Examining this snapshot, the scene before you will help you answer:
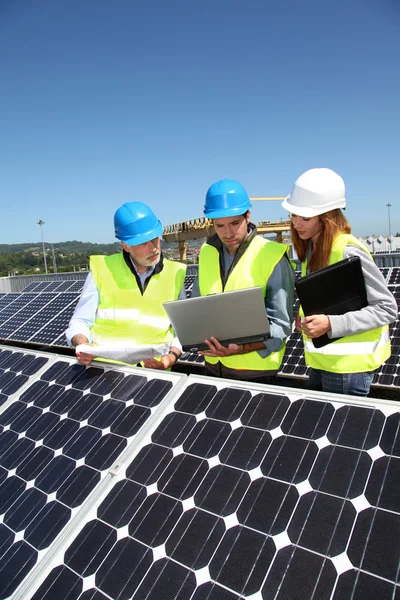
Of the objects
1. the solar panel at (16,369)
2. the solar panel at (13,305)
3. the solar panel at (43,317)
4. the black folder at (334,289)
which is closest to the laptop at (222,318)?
the black folder at (334,289)

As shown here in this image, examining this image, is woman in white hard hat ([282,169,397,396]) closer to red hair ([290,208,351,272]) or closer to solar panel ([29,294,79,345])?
red hair ([290,208,351,272])

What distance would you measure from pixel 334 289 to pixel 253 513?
55.7 inches

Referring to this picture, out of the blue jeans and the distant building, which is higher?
the blue jeans

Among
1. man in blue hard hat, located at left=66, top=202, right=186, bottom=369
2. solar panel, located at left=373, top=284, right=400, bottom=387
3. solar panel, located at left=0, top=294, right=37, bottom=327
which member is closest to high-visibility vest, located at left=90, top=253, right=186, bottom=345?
man in blue hard hat, located at left=66, top=202, right=186, bottom=369

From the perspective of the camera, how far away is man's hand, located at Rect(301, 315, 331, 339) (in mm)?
2617

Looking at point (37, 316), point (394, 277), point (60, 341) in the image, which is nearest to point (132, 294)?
point (60, 341)

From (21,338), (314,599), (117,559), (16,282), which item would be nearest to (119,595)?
(117,559)

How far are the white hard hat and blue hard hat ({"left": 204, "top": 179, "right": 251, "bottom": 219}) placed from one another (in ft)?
1.62

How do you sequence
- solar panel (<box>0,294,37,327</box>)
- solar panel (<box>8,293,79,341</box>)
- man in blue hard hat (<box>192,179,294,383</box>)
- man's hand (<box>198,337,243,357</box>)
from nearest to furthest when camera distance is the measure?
1. man's hand (<box>198,337,243,357</box>)
2. man in blue hard hat (<box>192,179,294,383</box>)
3. solar panel (<box>8,293,79,341</box>)
4. solar panel (<box>0,294,37,327</box>)

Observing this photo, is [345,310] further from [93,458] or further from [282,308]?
[93,458]

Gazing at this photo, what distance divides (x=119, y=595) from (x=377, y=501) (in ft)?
3.56

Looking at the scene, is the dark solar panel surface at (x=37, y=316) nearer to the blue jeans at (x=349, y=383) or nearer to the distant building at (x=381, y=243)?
the blue jeans at (x=349, y=383)

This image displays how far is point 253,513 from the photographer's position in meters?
1.74

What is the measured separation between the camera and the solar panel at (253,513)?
1.50 meters
